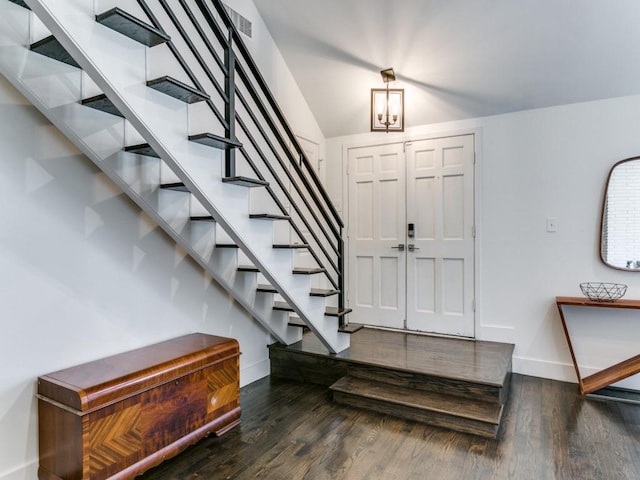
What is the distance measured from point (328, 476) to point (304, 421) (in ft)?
2.17

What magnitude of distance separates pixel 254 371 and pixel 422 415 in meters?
1.51

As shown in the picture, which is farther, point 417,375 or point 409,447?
point 417,375

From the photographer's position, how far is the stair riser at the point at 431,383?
9.07 feet

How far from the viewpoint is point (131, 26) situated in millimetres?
1570

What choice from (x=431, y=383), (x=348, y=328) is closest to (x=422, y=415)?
(x=431, y=383)

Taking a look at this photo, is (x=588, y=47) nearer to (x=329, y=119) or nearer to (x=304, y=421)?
(x=329, y=119)

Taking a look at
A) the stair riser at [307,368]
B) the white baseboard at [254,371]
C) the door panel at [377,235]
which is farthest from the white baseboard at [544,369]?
the white baseboard at [254,371]

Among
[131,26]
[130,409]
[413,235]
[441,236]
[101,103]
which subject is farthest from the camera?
[413,235]

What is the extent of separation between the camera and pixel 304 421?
2.80 metres

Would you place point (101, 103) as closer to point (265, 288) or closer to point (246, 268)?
point (246, 268)

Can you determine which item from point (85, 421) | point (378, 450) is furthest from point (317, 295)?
point (85, 421)

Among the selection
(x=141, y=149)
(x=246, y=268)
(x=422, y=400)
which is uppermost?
(x=141, y=149)

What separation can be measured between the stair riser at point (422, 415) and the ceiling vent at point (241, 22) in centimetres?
310

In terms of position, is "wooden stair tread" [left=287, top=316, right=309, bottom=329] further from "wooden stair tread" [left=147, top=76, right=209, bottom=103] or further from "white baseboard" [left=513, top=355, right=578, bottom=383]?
"wooden stair tread" [left=147, top=76, right=209, bottom=103]
